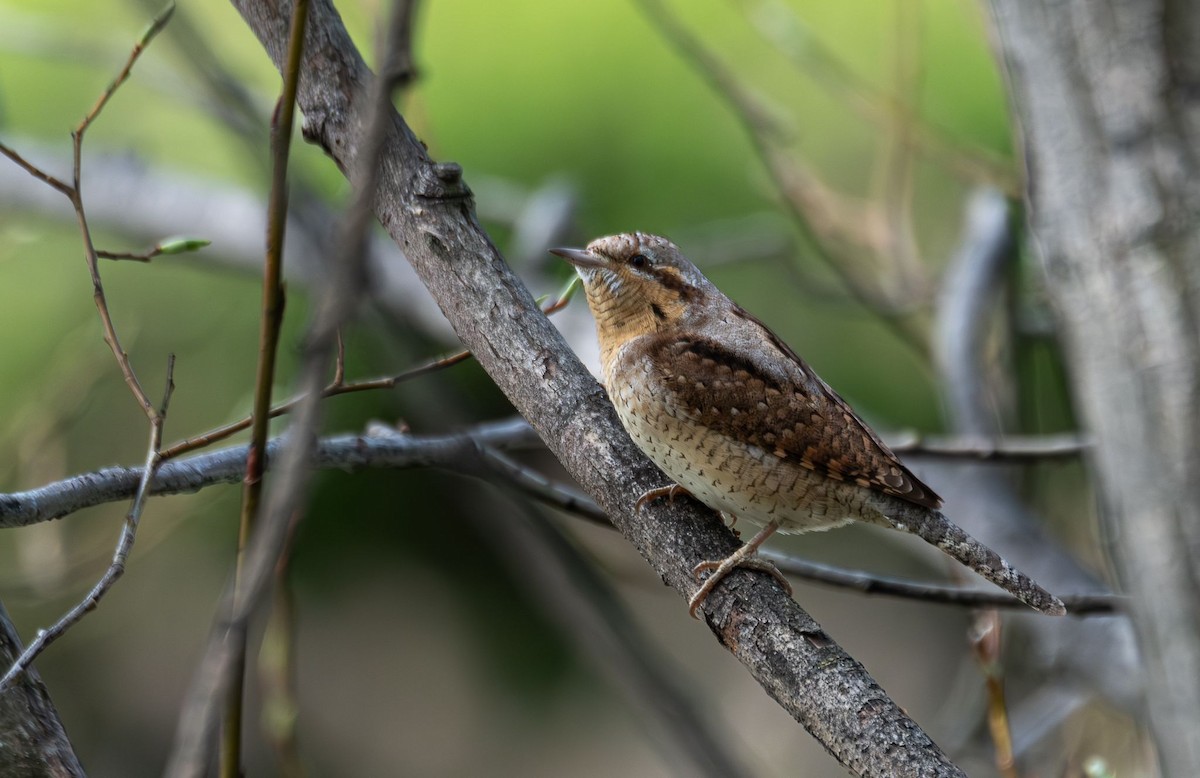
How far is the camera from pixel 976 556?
181cm

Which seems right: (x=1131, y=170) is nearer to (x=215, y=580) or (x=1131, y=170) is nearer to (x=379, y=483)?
(x=379, y=483)

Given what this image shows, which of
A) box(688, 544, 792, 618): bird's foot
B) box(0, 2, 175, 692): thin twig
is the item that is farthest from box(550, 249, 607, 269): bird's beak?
box(0, 2, 175, 692): thin twig

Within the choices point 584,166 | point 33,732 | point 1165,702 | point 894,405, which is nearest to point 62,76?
Answer: point 584,166

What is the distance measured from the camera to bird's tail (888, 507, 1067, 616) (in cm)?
174

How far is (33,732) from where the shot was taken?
3.74ft

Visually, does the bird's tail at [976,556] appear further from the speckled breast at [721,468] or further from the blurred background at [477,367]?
the blurred background at [477,367]

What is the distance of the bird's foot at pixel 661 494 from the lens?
157 centimetres

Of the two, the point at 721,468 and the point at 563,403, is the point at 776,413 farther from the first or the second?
the point at 563,403

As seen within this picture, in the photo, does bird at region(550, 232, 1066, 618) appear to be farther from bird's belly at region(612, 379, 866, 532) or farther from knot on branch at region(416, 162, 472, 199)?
knot on branch at region(416, 162, 472, 199)

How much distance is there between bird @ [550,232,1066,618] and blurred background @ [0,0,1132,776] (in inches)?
48.0

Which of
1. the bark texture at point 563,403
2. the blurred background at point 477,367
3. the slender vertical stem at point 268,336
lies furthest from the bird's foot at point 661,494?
the blurred background at point 477,367

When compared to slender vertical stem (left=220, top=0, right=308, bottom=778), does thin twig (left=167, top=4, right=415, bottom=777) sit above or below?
below

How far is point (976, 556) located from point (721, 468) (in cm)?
47

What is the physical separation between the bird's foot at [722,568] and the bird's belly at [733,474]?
192 millimetres
